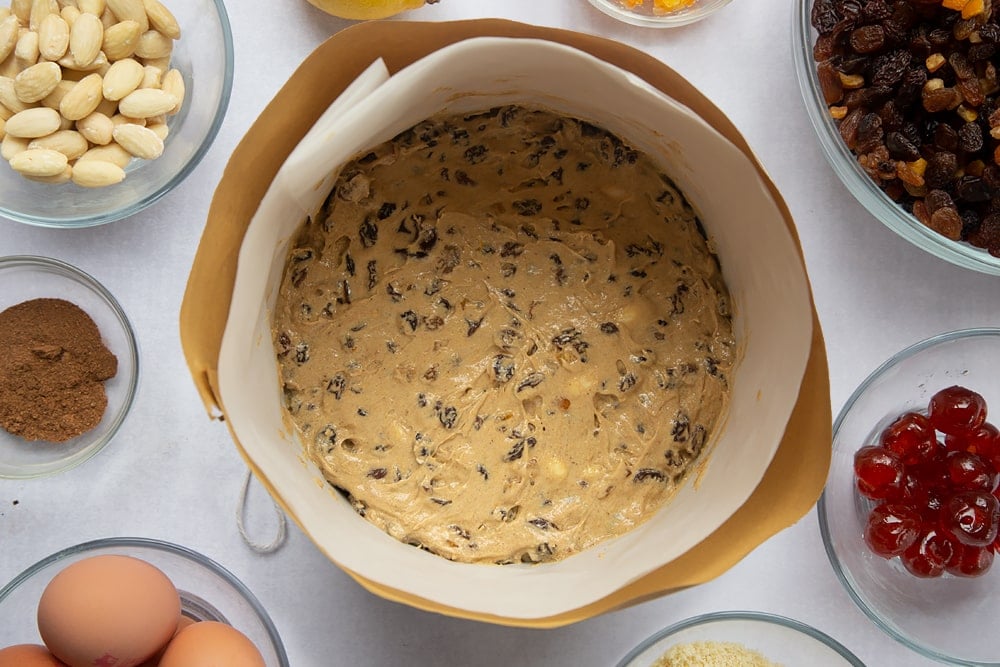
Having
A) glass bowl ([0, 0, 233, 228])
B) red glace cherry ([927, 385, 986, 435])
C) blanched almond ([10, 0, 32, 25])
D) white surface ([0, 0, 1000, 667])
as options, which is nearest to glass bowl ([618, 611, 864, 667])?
white surface ([0, 0, 1000, 667])

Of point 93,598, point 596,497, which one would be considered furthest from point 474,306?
point 93,598

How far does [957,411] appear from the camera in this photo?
3.53 feet

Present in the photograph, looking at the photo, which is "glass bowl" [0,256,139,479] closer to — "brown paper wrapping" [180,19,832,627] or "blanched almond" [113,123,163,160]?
"blanched almond" [113,123,163,160]

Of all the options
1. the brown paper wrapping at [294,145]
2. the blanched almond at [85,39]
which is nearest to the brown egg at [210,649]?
the brown paper wrapping at [294,145]

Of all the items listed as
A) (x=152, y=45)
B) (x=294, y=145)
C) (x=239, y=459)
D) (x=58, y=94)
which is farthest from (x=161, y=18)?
(x=239, y=459)

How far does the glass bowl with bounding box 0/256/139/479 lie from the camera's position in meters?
1.12

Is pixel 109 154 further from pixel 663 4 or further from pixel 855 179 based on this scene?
pixel 855 179

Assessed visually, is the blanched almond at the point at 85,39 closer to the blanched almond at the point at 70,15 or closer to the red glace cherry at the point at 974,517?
the blanched almond at the point at 70,15

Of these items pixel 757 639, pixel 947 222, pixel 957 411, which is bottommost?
pixel 757 639

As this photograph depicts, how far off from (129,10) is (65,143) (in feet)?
0.53

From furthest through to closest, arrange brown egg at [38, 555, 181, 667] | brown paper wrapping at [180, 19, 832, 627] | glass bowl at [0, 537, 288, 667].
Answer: glass bowl at [0, 537, 288, 667], brown egg at [38, 555, 181, 667], brown paper wrapping at [180, 19, 832, 627]

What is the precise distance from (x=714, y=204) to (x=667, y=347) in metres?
0.16

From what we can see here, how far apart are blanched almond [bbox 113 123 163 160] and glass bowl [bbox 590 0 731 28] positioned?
20.3 inches

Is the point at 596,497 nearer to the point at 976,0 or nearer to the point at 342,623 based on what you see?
the point at 342,623
